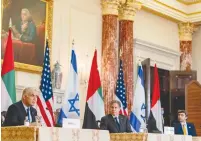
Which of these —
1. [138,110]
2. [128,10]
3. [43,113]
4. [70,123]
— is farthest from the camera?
[128,10]

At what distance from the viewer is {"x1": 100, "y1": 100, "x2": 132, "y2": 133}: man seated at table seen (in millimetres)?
7113

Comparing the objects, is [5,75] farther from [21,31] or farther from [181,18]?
[181,18]

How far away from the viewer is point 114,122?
7230mm

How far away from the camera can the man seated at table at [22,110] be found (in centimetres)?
585

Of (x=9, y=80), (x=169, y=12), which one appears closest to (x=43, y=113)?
(x=9, y=80)

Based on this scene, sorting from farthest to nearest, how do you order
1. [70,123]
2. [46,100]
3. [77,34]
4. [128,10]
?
1. [128,10]
2. [77,34]
3. [46,100]
4. [70,123]

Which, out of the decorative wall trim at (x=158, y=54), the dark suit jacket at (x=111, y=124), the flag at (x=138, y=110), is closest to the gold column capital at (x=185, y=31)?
the decorative wall trim at (x=158, y=54)

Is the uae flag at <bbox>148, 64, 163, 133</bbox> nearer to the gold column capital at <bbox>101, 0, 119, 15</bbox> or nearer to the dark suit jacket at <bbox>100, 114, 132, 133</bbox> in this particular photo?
the dark suit jacket at <bbox>100, 114, 132, 133</bbox>

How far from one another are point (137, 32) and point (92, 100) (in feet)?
→ 18.3

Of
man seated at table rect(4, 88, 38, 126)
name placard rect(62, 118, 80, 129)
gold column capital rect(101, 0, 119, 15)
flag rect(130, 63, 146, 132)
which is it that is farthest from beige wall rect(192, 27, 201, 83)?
name placard rect(62, 118, 80, 129)

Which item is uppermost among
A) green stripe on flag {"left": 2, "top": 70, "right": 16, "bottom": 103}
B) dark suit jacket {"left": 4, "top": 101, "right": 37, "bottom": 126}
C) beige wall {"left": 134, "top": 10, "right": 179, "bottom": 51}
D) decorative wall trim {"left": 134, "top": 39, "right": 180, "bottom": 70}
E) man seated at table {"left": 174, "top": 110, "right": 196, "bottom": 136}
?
beige wall {"left": 134, "top": 10, "right": 179, "bottom": 51}

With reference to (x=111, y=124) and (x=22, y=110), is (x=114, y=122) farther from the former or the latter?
(x=22, y=110)

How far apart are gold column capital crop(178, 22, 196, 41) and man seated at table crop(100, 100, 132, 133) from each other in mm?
7990

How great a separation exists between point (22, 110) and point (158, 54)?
859 cm
